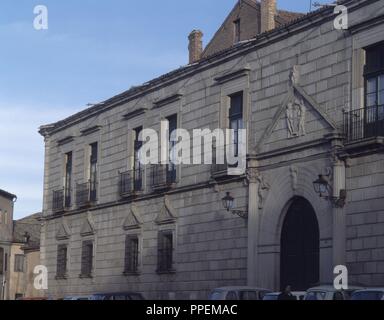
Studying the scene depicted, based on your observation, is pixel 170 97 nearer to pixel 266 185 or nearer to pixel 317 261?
pixel 266 185

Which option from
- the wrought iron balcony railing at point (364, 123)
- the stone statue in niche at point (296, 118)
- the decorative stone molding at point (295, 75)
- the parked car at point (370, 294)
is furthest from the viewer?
the decorative stone molding at point (295, 75)

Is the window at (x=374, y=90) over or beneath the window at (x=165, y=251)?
over

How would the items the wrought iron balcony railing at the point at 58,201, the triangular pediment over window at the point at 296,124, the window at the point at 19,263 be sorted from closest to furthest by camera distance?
the triangular pediment over window at the point at 296,124 → the wrought iron balcony railing at the point at 58,201 → the window at the point at 19,263

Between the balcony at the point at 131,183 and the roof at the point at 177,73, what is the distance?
10.8ft

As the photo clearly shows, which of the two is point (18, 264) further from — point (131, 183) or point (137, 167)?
point (137, 167)

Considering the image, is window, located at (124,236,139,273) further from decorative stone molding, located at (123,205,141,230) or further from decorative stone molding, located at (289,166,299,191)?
decorative stone molding, located at (289,166,299,191)

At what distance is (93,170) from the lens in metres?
37.2

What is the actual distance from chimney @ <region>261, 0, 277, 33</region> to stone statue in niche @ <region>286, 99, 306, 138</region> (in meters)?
9.66

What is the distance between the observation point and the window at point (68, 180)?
39344 mm

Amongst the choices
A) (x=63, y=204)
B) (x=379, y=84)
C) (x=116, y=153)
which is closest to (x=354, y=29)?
(x=379, y=84)

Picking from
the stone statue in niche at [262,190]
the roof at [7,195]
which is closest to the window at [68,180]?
the stone statue in niche at [262,190]

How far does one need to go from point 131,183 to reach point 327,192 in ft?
42.0

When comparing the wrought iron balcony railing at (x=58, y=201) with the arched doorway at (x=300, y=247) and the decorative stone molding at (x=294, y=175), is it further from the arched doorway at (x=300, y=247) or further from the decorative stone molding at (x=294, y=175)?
the decorative stone molding at (x=294, y=175)
